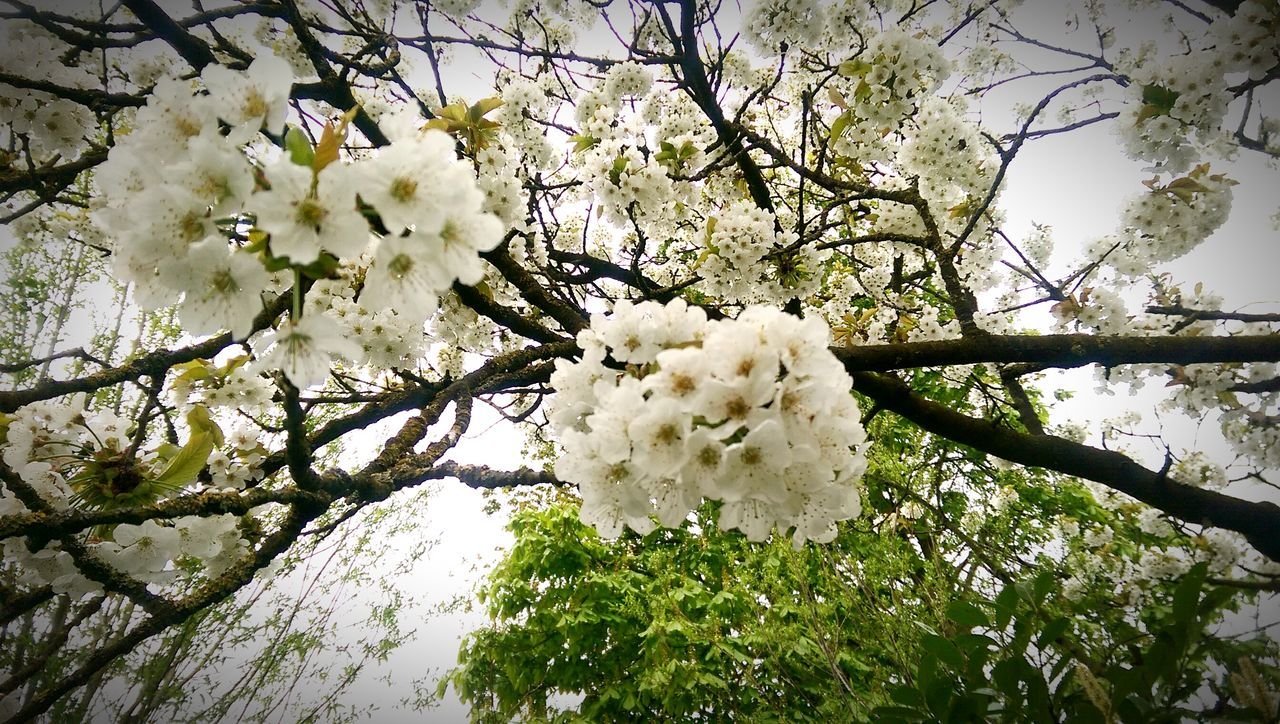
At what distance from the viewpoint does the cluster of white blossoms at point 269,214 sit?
30.7 inches

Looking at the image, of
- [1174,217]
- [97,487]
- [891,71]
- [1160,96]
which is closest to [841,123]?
[891,71]

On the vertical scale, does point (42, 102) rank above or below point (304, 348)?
above

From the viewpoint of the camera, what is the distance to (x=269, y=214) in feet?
2.48

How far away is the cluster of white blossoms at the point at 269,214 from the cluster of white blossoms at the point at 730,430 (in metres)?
0.39

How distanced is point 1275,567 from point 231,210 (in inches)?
199

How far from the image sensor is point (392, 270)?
898mm

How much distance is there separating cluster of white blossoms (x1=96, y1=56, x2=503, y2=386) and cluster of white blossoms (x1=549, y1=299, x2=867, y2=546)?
15.3 inches

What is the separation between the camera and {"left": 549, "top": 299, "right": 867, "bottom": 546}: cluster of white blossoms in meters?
0.88

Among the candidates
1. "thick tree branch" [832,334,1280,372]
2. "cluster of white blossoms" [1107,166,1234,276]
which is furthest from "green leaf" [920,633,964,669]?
"cluster of white blossoms" [1107,166,1234,276]

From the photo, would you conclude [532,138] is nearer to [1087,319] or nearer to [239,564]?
[239,564]

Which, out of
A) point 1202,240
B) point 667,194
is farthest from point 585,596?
point 1202,240

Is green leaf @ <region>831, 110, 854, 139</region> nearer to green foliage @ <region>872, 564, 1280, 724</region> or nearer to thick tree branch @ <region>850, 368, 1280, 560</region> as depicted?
thick tree branch @ <region>850, 368, 1280, 560</region>

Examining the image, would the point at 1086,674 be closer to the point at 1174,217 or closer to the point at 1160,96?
the point at 1160,96

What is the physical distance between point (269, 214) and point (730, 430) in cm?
82
